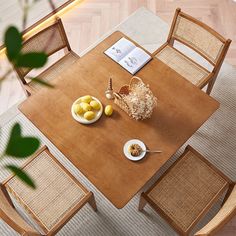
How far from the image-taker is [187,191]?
6.77 feet

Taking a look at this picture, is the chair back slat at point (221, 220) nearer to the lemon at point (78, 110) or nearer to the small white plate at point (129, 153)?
the small white plate at point (129, 153)

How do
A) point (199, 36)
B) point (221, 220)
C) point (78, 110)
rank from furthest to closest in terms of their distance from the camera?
point (199, 36), point (78, 110), point (221, 220)

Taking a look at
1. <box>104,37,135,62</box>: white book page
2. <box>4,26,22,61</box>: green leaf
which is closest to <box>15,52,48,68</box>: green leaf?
<box>4,26,22,61</box>: green leaf

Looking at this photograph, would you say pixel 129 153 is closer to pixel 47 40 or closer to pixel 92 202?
pixel 92 202

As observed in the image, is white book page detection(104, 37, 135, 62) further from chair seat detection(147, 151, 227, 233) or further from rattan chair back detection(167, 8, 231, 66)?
chair seat detection(147, 151, 227, 233)

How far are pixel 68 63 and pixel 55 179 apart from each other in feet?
3.42

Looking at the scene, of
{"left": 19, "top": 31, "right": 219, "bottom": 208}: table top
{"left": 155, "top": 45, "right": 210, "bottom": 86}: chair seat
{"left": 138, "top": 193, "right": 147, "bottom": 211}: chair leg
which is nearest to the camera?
{"left": 19, "top": 31, "right": 219, "bottom": 208}: table top

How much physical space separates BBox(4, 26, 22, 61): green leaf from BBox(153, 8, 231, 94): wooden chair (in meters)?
2.10

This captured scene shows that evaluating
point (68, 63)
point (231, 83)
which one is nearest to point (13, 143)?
point (68, 63)

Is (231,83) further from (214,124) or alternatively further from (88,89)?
(88,89)

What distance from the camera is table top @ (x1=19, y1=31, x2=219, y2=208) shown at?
1.87 m

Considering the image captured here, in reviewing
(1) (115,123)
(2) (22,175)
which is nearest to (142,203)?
(1) (115,123)

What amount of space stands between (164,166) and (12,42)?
2.33 metres

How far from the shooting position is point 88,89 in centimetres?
215
